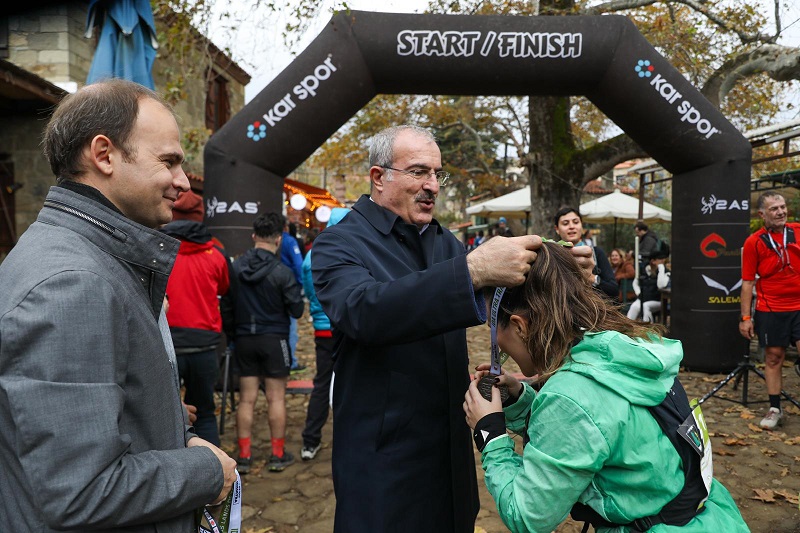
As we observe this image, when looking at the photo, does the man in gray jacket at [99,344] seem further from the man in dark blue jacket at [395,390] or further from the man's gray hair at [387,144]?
the man's gray hair at [387,144]

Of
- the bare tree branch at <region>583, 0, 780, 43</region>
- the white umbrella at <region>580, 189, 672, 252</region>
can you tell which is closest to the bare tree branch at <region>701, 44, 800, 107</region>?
the bare tree branch at <region>583, 0, 780, 43</region>

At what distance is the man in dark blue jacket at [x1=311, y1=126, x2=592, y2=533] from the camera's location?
1.83m

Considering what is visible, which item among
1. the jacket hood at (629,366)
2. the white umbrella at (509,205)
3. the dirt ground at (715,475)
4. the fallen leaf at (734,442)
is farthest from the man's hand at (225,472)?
the white umbrella at (509,205)

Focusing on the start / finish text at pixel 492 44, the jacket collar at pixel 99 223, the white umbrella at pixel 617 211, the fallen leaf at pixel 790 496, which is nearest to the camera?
the jacket collar at pixel 99 223

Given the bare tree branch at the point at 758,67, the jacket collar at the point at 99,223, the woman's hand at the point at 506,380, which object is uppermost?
the bare tree branch at the point at 758,67

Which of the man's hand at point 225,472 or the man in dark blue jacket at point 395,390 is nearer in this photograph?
the man's hand at point 225,472

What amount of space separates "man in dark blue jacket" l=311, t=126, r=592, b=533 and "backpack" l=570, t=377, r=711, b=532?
0.52 metres

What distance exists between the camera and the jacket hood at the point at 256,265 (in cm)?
479

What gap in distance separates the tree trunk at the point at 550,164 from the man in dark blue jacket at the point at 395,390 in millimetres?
7650

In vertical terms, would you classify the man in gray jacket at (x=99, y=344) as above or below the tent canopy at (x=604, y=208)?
below

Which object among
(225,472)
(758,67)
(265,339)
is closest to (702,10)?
(758,67)

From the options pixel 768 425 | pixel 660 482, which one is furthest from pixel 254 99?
pixel 768 425

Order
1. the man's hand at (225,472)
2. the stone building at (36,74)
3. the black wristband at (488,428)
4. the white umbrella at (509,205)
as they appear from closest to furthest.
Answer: the man's hand at (225,472), the black wristband at (488,428), the stone building at (36,74), the white umbrella at (509,205)

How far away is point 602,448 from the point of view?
4.51 ft
